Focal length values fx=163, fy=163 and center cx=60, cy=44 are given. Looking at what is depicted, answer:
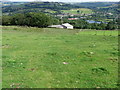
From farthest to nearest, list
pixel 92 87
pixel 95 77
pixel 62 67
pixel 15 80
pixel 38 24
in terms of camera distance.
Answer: pixel 38 24
pixel 62 67
pixel 95 77
pixel 15 80
pixel 92 87

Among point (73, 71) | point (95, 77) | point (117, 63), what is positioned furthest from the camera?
point (117, 63)

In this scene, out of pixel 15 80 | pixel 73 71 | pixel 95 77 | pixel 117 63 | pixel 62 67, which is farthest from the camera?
pixel 117 63

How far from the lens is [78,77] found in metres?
10.7

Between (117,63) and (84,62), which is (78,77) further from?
(117,63)

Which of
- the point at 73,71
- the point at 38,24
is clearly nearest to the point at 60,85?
the point at 73,71

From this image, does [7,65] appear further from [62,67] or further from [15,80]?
[62,67]

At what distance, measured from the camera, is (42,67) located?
12578 millimetres

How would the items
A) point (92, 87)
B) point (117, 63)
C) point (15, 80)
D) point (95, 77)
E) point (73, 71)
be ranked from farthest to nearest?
point (117, 63) < point (73, 71) < point (95, 77) < point (15, 80) < point (92, 87)

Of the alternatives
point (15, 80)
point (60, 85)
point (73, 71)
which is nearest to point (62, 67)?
point (73, 71)

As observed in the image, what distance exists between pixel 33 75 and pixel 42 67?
1.74m

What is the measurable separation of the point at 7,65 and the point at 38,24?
5824 centimetres

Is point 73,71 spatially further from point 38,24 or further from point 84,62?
point 38,24

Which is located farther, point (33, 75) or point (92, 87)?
point (33, 75)

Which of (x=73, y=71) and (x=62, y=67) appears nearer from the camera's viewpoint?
(x=73, y=71)
